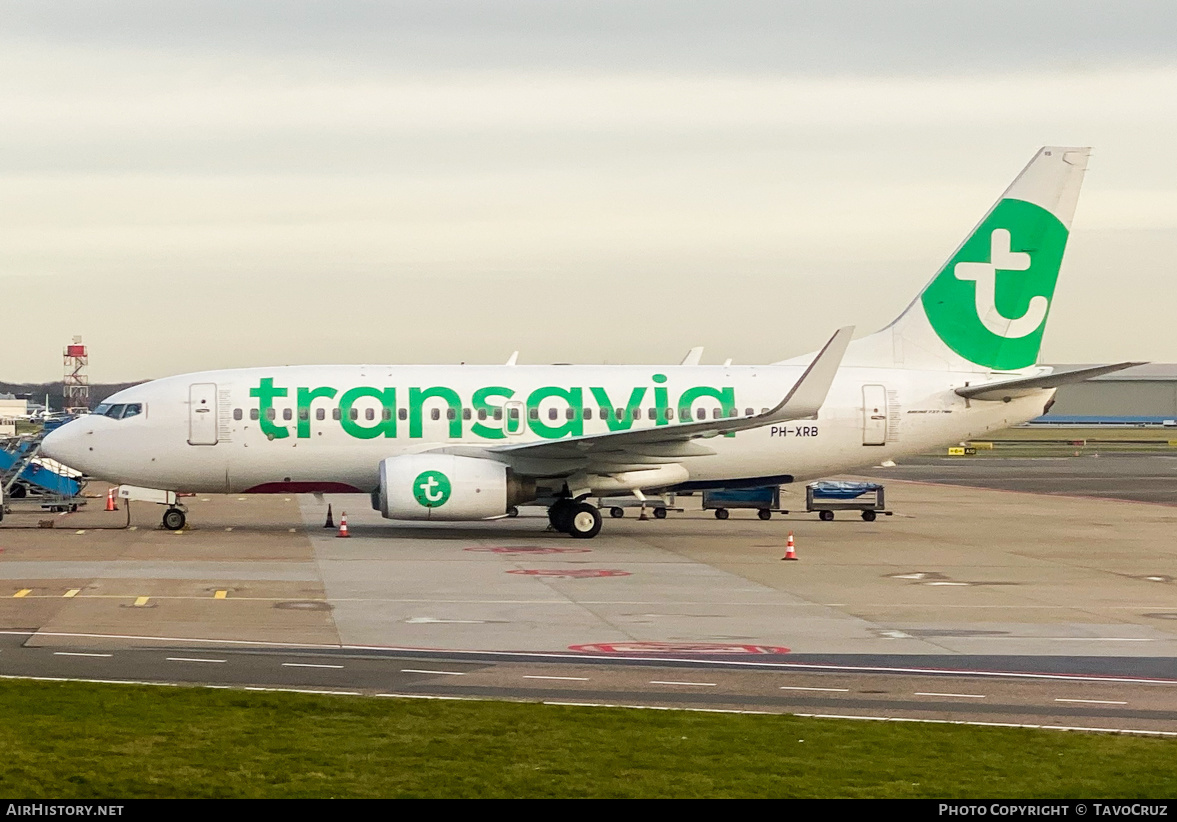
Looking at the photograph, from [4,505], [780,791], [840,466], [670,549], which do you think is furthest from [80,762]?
[4,505]

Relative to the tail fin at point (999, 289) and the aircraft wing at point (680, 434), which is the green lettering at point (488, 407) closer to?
the aircraft wing at point (680, 434)

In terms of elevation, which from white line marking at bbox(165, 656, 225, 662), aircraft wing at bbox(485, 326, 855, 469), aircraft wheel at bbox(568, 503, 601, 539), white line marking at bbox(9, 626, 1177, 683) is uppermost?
aircraft wing at bbox(485, 326, 855, 469)

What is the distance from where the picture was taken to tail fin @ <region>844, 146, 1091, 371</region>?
38812 millimetres

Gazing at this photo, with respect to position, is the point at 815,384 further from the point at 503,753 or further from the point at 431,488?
the point at 503,753

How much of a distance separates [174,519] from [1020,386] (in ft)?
70.6

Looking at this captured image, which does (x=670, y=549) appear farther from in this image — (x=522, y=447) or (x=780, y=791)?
(x=780, y=791)

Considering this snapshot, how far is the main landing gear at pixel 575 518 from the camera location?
36.8 m

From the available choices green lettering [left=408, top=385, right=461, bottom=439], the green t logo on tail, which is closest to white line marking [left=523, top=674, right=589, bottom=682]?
green lettering [left=408, top=385, right=461, bottom=439]

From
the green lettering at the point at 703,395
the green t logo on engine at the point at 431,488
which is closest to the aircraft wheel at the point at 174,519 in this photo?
the green t logo on engine at the point at 431,488

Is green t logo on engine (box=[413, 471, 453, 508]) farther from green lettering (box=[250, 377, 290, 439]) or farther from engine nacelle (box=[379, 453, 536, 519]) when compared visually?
green lettering (box=[250, 377, 290, 439])

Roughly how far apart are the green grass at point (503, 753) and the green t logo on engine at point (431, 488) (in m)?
19.7

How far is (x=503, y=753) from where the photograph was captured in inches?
494

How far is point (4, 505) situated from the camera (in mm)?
43844
